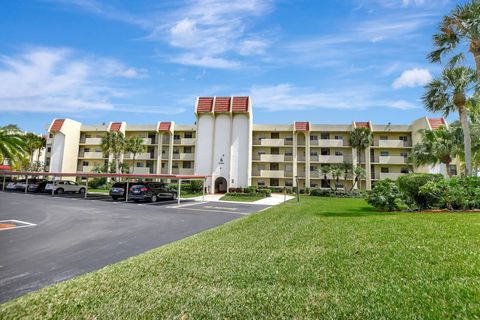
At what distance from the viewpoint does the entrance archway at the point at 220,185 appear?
37.8 meters

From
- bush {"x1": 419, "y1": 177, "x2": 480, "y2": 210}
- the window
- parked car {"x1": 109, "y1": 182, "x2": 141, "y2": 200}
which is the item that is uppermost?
the window

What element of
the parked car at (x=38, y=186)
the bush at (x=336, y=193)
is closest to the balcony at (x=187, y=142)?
the parked car at (x=38, y=186)

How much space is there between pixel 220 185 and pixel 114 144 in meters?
18.1

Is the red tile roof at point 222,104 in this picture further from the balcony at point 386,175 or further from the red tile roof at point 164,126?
the balcony at point 386,175

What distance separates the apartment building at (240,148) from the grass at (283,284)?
1192 inches

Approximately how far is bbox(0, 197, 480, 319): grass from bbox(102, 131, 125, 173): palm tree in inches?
1532

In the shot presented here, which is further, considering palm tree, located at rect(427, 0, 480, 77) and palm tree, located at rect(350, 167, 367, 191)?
palm tree, located at rect(350, 167, 367, 191)

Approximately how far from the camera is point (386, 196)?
16.1 m

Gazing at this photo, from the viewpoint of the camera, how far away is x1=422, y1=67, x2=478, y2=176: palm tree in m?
17.7

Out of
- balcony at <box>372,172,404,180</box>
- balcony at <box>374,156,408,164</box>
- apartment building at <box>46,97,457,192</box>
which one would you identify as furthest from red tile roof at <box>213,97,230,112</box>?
balcony at <box>372,172,404,180</box>

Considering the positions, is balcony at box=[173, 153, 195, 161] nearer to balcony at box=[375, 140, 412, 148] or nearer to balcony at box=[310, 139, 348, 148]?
balcony at box=[310, 139, 348, 148]

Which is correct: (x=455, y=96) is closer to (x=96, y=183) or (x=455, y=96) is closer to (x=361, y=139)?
(x=361, y=139)

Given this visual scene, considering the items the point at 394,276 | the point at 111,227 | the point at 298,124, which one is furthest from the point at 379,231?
the point at 298,124

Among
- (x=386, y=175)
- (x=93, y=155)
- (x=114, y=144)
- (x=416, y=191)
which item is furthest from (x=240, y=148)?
(x=93, y=155)
